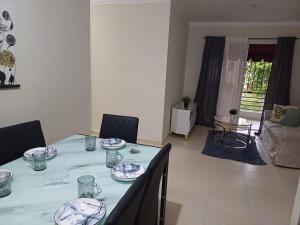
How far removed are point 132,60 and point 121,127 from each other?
6.60ft

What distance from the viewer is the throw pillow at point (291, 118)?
4.12m

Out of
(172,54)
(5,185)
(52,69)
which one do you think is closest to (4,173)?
(5,185)

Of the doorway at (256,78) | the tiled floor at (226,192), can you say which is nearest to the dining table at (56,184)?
the tiled floor at (226,192)

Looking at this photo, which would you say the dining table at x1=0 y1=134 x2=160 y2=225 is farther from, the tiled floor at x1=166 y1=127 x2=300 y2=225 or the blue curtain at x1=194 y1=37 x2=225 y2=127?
the blue curtain at x1=194 y1=37 x2=225 y2=127

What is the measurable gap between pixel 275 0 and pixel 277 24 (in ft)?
5.30

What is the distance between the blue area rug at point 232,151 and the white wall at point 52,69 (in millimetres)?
2209

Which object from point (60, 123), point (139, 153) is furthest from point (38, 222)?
point (60, 123)

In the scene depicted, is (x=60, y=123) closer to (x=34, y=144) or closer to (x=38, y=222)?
(x=34, y=144)

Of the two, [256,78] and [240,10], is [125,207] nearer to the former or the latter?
[240,10]

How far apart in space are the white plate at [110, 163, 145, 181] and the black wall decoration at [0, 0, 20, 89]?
1.25m

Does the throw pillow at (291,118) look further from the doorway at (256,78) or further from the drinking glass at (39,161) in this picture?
the drinking glass at (39,161)

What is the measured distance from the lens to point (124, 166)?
143 cm

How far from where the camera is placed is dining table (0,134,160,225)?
994mm

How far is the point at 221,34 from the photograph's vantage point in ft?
17.0
